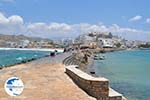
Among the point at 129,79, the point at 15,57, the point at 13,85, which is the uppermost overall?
the point at 13,85

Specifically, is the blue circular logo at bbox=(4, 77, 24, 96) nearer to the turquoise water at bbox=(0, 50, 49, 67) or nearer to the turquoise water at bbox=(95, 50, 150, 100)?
the turquoise water at bbox=(95, 50, 150, 100)

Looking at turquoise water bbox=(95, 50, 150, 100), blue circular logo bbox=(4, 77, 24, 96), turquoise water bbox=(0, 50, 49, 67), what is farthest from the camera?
turquoise water bbox=(0, 50, 49, 67)

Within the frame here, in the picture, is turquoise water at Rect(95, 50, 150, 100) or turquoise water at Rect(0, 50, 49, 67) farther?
turquoise water at Rect(0, 50, 49, 67)

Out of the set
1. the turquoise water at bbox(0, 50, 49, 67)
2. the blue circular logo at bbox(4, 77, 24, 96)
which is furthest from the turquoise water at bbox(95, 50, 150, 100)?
the turquoise water at bbox(0, 50, 49, 67)

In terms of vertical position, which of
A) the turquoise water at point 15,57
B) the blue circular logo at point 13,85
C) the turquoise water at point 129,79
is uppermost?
the blue circular logo at point 13,85

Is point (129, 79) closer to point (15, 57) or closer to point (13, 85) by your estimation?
point (13, 85)

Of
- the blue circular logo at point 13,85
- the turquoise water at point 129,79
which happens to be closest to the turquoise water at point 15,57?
the turquoise water at point 129,79

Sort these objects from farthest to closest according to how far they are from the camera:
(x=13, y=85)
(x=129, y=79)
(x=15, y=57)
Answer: (x=15, y=57)
(x=129, y=79)
(x=13, y=85)

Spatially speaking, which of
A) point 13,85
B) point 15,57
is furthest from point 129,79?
point 15,57

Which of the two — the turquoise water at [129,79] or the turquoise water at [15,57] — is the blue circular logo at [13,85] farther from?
the turquoise water at [15,57]

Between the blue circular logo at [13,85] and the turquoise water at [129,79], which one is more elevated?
the blue circular logo at [13,85]

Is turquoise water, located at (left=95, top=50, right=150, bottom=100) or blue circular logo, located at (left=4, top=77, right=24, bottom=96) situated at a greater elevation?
blue circular logo, located at (left=4, top=77, right=24, bottom=96)

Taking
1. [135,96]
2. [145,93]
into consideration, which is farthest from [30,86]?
[145,93]

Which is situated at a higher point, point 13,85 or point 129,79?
point 13,85
